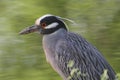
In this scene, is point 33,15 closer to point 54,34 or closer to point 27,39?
point 27,39

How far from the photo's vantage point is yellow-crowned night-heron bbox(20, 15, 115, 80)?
331 inches

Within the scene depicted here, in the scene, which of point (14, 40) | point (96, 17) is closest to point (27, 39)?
point (14, 40)

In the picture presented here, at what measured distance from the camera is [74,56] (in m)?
8.48

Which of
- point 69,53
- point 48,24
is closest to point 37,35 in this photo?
point 48,24

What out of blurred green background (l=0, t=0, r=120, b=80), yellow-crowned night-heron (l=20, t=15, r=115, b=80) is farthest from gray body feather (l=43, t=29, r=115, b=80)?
blurred green background (l=0, t=0, r=120, b=80)

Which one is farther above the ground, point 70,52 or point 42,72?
point 70,52

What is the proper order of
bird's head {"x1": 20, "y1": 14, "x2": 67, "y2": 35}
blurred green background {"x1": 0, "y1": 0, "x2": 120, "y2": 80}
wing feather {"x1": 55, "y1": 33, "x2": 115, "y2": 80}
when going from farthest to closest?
blurred green background {"x1": 0, "y1": 0, "x2": 120, "y2": 80}
bird's head {"x1": 20, "y1": 14, "x2": 67, "y2": 35}
wing feather {"x1": 55, "y1": 33, "x2": 115, "y2": 80}

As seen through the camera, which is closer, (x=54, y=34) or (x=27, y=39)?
(x=54, y=34)

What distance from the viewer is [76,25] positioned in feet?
34.1

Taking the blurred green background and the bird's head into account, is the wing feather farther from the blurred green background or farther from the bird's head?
the blurred green background

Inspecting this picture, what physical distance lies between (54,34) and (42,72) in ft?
4.86

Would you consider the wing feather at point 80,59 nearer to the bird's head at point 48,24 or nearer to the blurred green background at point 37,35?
the bird's head at point 48,24

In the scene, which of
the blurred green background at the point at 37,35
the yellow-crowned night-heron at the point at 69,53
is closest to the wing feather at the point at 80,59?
the yellow-crowned night-heron at the point at 69,53

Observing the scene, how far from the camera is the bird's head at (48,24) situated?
8586mm
